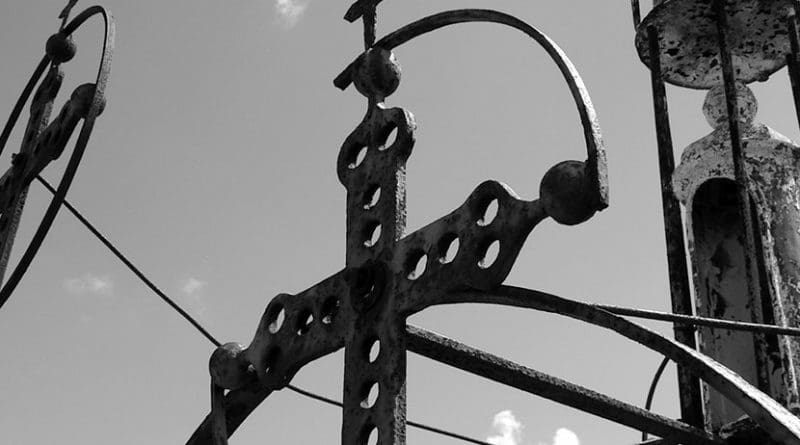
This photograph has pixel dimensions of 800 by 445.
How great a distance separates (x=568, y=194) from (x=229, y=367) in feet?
4.53

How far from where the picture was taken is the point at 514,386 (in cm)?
346

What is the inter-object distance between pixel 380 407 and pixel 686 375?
1.91 m

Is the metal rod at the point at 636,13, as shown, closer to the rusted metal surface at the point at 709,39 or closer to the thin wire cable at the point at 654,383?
the rusted metal surface at the point at 709,39

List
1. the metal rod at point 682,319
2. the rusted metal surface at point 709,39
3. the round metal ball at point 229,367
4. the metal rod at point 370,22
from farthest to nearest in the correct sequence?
1. the rusted metal surface at point 709,39
2. the metal rod at point 370,22
3. the round metal ball at point 229,367
4. the metal rod at point 682,319

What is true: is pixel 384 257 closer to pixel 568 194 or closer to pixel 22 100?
pixel 568 194

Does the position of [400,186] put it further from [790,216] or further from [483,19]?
[790,216]

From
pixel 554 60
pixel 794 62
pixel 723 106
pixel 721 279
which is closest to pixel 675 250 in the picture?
pixel 721 279

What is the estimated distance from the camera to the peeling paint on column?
5.71 meters

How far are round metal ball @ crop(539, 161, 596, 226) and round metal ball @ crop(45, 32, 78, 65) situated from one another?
3.06 m

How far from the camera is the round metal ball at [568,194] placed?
9.39 feet

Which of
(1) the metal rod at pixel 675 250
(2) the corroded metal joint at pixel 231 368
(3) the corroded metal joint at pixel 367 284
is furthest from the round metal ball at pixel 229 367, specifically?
(1) the metal rod at pixel 675 250

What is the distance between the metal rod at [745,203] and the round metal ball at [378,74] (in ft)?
5.39

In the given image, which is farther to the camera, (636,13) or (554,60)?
(636,13)

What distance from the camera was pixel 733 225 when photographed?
6.07m
